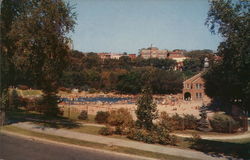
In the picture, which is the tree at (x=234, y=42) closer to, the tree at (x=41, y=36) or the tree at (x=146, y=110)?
the tree at (x=146, y=110)

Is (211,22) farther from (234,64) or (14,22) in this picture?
(14,22)

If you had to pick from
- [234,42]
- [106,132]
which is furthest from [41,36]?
[234,42]

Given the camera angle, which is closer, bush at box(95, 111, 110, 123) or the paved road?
the paved road

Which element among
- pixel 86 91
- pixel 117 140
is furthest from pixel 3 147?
pixel 86 91

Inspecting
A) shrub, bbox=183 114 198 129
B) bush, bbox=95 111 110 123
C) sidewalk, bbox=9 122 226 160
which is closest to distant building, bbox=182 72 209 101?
shrub, bbox=183 114 198 129

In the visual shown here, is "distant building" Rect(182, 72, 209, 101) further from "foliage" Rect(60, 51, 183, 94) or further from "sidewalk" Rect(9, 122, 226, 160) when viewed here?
"sidewalk" Rect(9, 122, 226, 160)

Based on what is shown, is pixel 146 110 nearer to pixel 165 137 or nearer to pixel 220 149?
pixel 165 137

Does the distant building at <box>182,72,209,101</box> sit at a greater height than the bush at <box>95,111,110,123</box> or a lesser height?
greater
